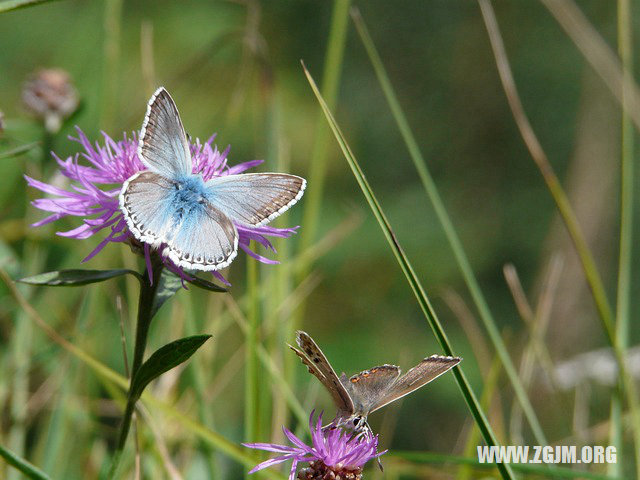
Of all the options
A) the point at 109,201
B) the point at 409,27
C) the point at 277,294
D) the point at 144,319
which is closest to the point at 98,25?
the point at 277,294

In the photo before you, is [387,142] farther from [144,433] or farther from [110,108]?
[144,433]

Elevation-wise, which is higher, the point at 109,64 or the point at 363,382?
the point at 109,64

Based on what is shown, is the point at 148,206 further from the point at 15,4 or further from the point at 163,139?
the point at 15,4

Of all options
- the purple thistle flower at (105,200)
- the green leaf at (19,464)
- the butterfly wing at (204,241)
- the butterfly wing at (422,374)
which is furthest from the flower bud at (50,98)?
the butterfly wing at (422,374)

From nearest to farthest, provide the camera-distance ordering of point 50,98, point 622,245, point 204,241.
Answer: point 204,241, point 622,245, point 50,98

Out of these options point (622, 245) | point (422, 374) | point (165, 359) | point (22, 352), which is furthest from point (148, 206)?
point (622, 245)
